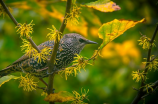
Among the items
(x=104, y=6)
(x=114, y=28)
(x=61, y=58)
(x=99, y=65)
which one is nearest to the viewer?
(x=114, y=28)

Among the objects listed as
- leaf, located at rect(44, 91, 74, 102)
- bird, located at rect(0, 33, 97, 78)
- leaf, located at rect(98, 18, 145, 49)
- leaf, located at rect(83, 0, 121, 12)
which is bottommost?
leaf, located at rect(44, 91, 74, 102)

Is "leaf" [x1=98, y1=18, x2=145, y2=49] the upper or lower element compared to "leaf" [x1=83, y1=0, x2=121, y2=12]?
lower

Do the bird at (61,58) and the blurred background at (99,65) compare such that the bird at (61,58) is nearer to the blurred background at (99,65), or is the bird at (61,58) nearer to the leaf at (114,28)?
the blurred background at (99,65)

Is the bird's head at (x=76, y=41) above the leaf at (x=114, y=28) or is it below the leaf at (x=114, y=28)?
above

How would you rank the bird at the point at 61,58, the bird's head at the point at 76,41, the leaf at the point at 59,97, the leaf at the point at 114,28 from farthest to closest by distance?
the bird's head at the point at 76,41
the bird at the point at 61,58
the leaf at the point at 59,97
the leaf at the point at 114,28

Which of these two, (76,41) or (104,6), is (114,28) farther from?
(76,41)

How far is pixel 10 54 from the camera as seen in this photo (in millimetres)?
4305

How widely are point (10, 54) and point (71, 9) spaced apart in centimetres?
282

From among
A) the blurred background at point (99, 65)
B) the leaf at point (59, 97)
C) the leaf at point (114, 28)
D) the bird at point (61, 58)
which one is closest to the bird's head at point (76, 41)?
the bird at point (61, 58)

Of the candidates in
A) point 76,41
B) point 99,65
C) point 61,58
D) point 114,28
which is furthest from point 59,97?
point 99,65

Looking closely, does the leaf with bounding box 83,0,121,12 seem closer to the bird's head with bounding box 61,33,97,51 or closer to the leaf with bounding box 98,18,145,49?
the leaf with bounding box 98,18,145,49

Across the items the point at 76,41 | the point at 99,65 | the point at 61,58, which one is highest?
the point at 99,65

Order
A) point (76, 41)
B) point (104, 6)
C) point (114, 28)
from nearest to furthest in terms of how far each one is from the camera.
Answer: point (114, 28) < point (104, 6) < point (76, 41)

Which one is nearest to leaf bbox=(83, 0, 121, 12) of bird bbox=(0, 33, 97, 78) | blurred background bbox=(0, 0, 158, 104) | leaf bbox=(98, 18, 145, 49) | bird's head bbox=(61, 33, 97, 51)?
leaf bbox=(98, 18, 145, 49)
